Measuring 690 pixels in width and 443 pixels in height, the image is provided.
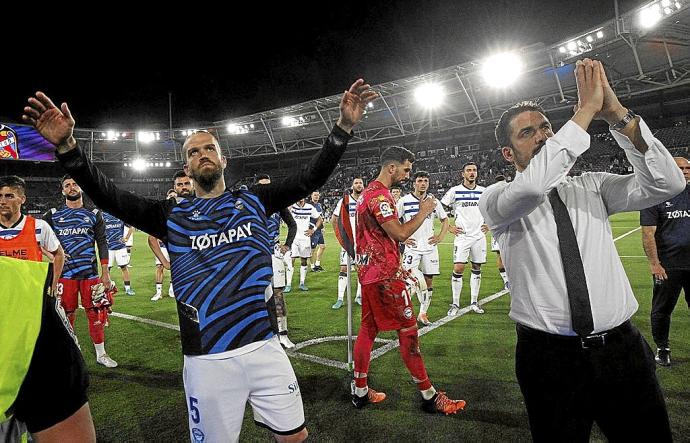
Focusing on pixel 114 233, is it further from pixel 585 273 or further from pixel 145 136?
pixel 145 136

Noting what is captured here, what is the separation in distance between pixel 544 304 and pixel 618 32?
2304 cm

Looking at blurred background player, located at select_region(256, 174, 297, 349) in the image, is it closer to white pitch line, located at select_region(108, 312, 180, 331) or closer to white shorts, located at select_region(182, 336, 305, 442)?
white pitch line, located at select_region(108, 312, 180, 331)

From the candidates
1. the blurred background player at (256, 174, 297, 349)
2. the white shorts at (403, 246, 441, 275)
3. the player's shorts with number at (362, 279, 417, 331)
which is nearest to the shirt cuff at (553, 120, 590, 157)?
the player's shorts with number at (362, 279, 417, 331)

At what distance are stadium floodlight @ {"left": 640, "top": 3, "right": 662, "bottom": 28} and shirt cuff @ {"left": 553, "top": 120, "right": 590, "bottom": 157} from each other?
21773 mm

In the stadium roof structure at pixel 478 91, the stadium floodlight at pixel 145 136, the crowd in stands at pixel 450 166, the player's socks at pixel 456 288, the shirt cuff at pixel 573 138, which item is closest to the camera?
the shirt cuff at pixel 573 138

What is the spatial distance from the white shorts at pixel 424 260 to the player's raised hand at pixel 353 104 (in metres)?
5.76

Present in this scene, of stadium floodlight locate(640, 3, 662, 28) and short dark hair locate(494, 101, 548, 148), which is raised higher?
stadium floodlight locate(640, 3, 662, 28)

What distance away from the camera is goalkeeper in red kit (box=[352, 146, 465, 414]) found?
4.01 m

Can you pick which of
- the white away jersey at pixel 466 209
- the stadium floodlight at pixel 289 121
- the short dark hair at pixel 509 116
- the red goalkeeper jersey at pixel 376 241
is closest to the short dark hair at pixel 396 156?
the red goalkeeper jersey at pixel 376 241

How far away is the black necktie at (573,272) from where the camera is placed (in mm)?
2027

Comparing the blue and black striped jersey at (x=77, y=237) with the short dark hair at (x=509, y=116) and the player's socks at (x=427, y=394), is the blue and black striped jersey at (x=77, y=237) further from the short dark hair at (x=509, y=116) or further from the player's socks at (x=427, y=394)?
the short dark hair at (x=509, y=116)


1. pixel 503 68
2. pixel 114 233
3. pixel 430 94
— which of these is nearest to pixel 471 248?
pixel 114 233

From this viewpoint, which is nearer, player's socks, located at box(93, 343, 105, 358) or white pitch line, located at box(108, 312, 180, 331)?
player's socks, located at box(93, 343, 105, 358)

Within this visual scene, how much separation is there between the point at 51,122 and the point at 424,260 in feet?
22.7
